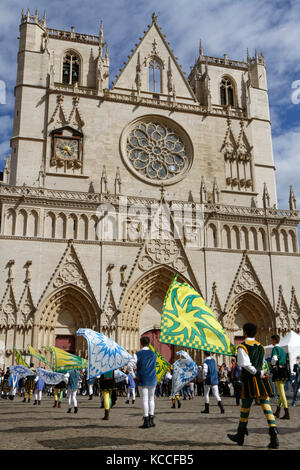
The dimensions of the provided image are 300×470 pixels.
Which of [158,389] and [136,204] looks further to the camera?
[136,204]

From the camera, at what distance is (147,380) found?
832cm

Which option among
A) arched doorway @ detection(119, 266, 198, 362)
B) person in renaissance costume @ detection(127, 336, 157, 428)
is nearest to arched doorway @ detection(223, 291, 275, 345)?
arched doorway @ detection(119, 266, 198, 362)

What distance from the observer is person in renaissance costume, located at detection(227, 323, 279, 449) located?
6250 millimetres

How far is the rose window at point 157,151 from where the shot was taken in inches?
1164

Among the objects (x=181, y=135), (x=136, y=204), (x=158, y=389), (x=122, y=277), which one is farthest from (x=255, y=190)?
(x=158, y=389)

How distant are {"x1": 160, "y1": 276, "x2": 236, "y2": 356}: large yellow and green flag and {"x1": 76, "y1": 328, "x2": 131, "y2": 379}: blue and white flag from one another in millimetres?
1479

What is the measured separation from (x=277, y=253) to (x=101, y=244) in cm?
1120

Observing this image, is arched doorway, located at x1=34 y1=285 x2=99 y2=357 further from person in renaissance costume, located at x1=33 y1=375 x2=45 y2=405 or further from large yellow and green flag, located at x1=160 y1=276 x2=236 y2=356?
large yellow and green flag, located at x1=160 y1=276 x2=236 y2=356

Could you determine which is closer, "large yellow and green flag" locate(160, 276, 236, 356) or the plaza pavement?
the plaza pavement

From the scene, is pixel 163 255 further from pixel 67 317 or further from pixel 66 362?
pixel 66 362

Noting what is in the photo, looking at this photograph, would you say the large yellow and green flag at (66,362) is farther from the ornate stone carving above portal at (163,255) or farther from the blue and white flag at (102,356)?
the ornate stone carving above portal at (163,255)

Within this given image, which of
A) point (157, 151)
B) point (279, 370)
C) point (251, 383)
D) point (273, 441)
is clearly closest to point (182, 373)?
point (279, 370)

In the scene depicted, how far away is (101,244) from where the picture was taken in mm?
25828

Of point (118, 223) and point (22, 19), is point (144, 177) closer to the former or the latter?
point (118, 223)
